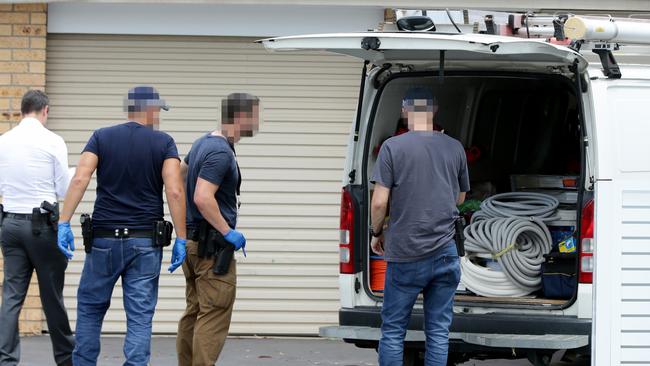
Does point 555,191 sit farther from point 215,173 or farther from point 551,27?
point 215,173

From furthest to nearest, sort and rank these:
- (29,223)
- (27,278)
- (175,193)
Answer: (27,278), (29,223), (175,193)

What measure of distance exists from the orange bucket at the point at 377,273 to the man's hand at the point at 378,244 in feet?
0.50

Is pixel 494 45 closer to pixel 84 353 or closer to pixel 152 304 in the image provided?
pixel 152 304

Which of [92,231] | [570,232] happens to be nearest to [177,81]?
[92,231]

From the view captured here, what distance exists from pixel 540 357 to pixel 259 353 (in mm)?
3302

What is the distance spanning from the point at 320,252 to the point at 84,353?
3.48 m

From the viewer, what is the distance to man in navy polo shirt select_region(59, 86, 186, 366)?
7.00 meters

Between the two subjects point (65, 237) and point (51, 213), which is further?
point (51, 213)

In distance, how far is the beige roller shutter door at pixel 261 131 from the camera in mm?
10156

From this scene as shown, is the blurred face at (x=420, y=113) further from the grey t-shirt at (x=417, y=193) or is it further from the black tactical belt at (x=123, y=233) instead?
the black tactical belt at (x=123, y=233)

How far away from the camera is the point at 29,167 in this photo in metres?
7.75

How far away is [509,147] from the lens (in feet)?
29.2

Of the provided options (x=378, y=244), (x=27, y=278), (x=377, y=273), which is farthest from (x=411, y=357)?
(x=27, y=278)

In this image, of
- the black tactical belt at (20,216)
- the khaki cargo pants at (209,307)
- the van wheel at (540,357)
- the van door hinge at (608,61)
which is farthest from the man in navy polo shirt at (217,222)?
the van door hinge at (608,61)
